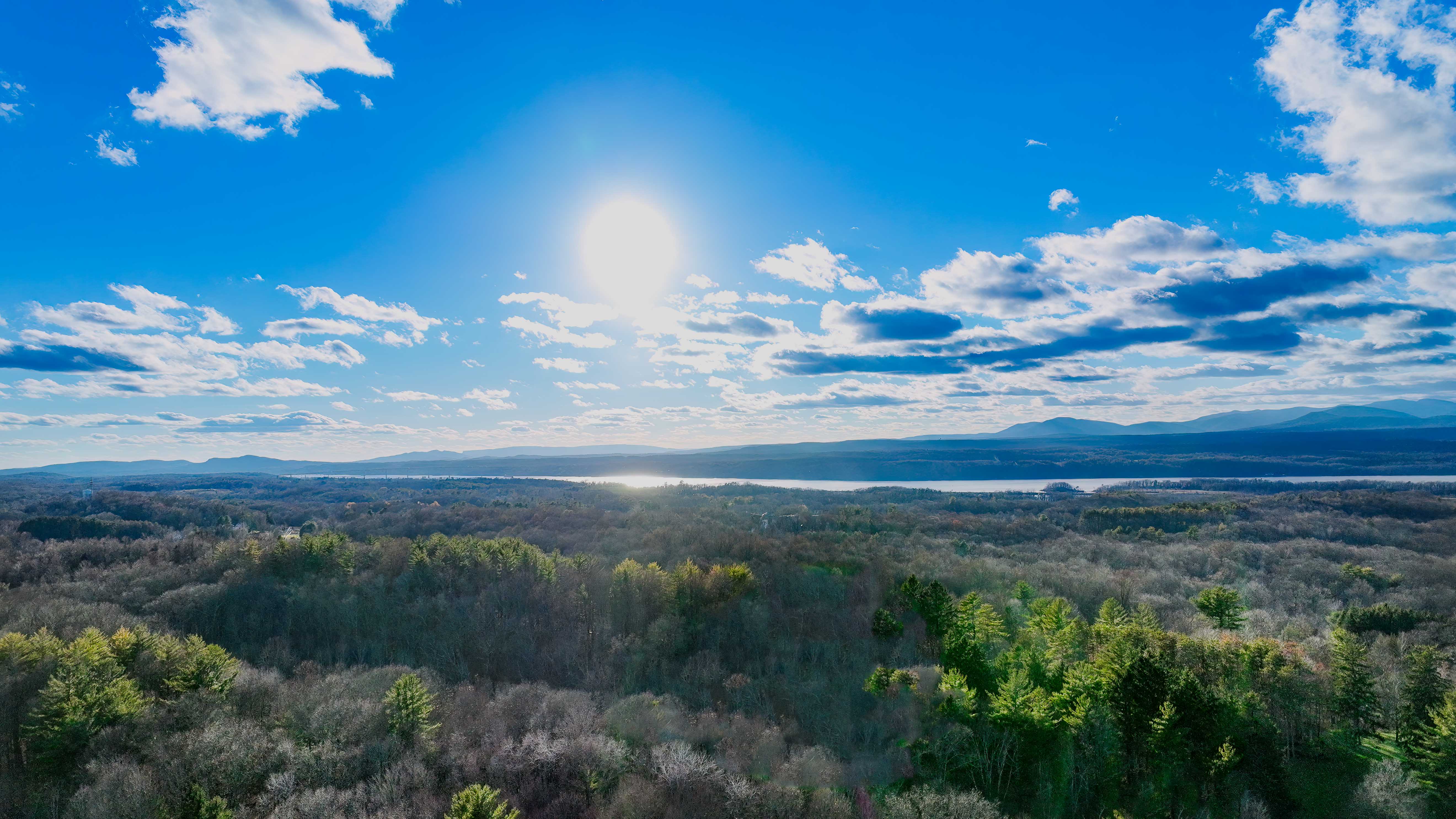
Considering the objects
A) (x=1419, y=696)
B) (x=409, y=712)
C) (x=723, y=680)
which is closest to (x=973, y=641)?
(x=723, y=680)

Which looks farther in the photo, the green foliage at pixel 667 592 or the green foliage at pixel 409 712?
the green foliage at pixel 667 592

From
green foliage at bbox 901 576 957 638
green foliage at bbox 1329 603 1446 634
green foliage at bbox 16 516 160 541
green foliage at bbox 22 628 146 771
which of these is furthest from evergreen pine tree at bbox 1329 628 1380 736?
green foliage at bbox 16 516 160 541

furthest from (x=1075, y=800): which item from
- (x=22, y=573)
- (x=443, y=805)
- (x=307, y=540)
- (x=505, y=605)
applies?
(x=22, y=573)

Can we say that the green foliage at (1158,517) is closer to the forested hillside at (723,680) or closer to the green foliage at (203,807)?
the forested hillside at (723,680)

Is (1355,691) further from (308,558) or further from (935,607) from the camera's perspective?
(308,558)

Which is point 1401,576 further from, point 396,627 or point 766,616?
point 396,627

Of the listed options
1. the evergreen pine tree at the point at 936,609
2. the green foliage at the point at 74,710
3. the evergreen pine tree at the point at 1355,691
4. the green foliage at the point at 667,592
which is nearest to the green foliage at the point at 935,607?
the evergreen pine tree at the point at 936,609
